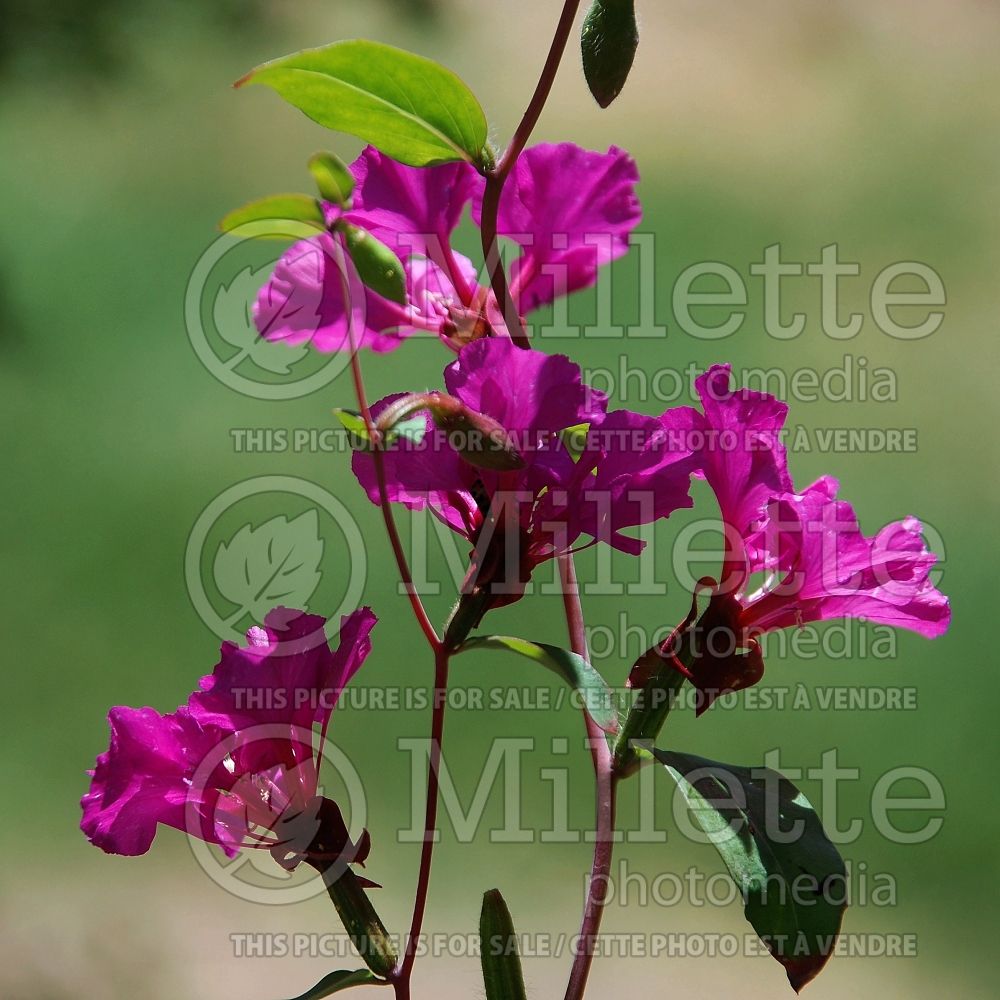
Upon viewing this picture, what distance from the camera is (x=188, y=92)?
1.52 meters

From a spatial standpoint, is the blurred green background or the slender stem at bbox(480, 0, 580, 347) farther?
the blurred green background

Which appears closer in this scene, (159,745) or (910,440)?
(159,745)

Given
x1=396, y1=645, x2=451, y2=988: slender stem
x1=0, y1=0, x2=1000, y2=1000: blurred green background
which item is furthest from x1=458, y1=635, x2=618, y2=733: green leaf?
x1=0, y1=0, x2=1000, y2=1000: blurred green background

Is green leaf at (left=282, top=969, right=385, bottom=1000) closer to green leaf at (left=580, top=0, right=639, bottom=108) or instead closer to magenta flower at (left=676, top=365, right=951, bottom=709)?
magenta flower at (left=676, top=365, right=951, bottom=709)

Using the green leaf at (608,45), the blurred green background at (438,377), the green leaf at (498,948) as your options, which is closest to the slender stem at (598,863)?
the green leaf at (498,948)

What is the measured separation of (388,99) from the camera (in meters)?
0.28

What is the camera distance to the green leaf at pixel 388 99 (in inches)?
10.6

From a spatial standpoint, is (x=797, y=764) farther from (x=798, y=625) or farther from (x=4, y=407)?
(x=4, y=407)

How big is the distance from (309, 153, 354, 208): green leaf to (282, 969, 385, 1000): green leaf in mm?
184

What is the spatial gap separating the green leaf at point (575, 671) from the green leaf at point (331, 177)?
111 millimetres

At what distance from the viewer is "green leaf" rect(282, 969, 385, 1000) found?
0.27 m

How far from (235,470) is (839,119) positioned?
0.87 metres

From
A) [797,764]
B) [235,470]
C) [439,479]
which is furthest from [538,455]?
[235,470]

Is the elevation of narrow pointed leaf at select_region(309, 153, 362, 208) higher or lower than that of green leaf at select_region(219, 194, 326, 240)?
higher
